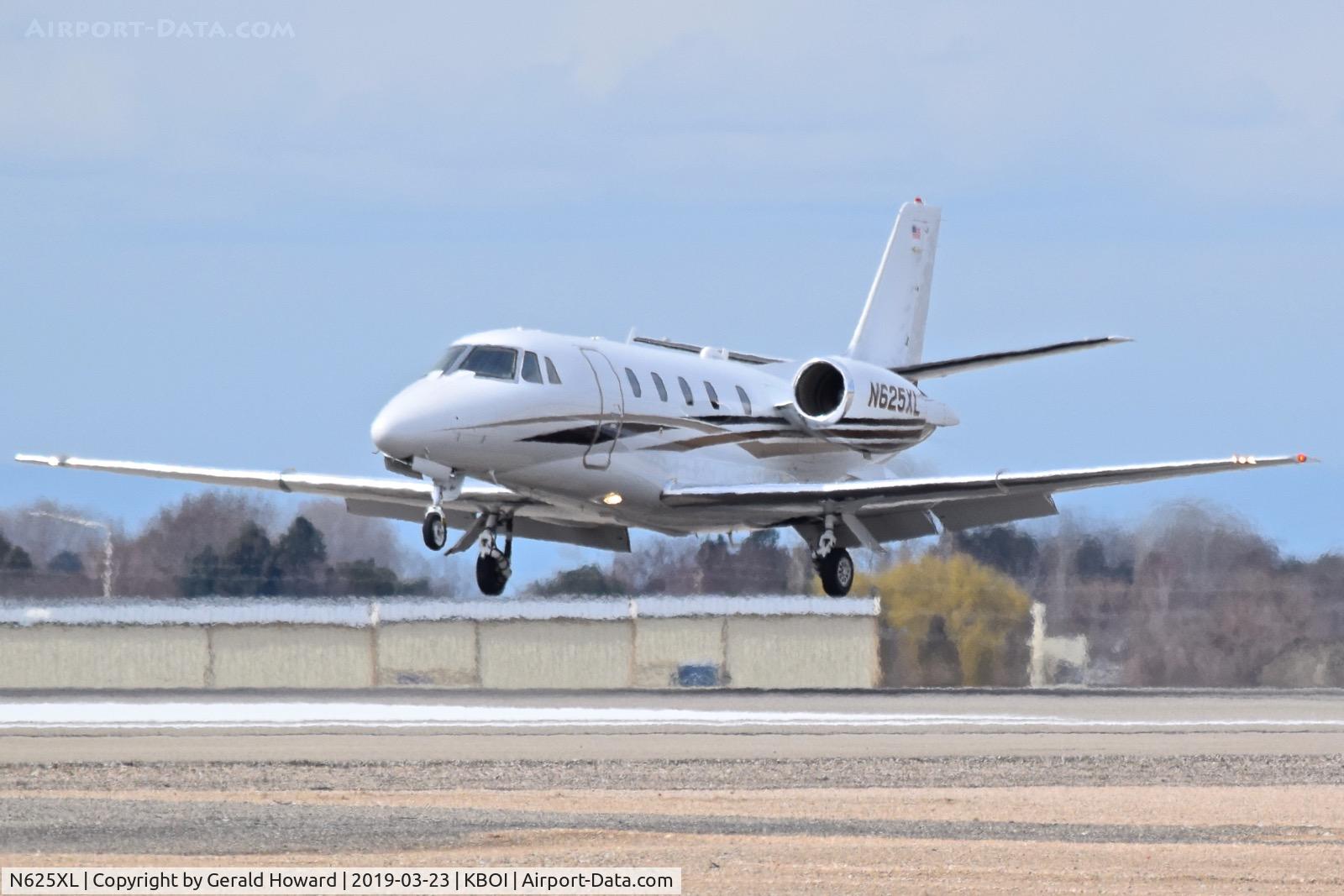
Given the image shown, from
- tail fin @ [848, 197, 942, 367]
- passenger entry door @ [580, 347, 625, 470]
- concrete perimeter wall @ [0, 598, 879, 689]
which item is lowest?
concrete perimeter wall @ [0, 598, 879, 689]

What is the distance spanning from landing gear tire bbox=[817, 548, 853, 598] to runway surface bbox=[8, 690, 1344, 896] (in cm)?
207

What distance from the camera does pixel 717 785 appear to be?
16.9 metres

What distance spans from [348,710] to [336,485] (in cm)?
533

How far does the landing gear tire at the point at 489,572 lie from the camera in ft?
86.8

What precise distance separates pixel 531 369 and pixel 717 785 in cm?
850

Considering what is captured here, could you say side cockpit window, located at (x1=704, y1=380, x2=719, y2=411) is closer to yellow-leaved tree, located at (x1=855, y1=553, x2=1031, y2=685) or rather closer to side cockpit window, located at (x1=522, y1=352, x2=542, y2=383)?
side cockpit window, located at (x1=522, y1=352, x2=542, y2=383)

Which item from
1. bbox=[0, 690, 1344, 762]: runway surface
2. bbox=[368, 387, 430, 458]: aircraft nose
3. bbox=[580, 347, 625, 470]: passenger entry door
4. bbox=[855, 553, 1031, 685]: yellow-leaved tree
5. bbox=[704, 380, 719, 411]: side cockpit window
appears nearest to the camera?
bbox=[0, 690, 1344, 762]: runway surface

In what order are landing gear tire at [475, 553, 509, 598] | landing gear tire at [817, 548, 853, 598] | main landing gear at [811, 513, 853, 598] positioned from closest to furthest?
1. landing gear tire at [475, 553, 509, 598]
2. main landing gear at [811, 513, 853, 598]
3. landing gear tire at [817, 548, 853, 598]

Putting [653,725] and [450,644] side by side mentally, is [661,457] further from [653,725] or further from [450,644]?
[450,644]

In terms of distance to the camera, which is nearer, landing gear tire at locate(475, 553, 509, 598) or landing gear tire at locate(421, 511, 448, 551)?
landing gear tire at locate(421, 511, 448, 551)

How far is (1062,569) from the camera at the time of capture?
31.2 metres

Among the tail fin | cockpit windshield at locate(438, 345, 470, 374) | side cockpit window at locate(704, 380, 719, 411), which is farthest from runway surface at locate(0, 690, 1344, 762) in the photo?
the tail fin

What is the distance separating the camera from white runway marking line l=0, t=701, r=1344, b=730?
21719 mm

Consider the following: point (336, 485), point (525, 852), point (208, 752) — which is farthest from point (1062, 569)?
point (525, 852)
